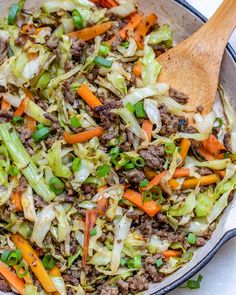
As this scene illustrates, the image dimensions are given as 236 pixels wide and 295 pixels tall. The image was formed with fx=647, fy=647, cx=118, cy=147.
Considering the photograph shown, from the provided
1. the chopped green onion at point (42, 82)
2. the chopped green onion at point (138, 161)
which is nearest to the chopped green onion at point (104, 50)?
the chopped green onion at point (42, 82)

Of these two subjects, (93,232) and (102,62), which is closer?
(93,232)

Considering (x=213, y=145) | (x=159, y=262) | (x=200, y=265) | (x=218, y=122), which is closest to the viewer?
(x=200, y=265)

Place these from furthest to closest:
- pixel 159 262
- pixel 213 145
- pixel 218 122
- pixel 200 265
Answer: pixel 218 122
pixel 213 145
pixel 159 262
pixel 200 265

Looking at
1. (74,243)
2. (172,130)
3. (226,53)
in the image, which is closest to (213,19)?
(226,53)

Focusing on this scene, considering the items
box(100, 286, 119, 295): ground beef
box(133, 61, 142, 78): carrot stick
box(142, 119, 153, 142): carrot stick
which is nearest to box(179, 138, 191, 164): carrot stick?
box(142, 119, 153, 142): carrot stick

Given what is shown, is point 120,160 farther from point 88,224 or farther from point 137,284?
point 137,284

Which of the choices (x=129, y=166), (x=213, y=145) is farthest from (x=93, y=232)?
(x=213, y=145)

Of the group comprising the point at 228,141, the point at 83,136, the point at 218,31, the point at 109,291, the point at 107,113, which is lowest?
the point at 109,291

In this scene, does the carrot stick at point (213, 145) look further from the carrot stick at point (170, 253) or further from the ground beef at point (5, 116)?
the ground beef at point (5, 116)
